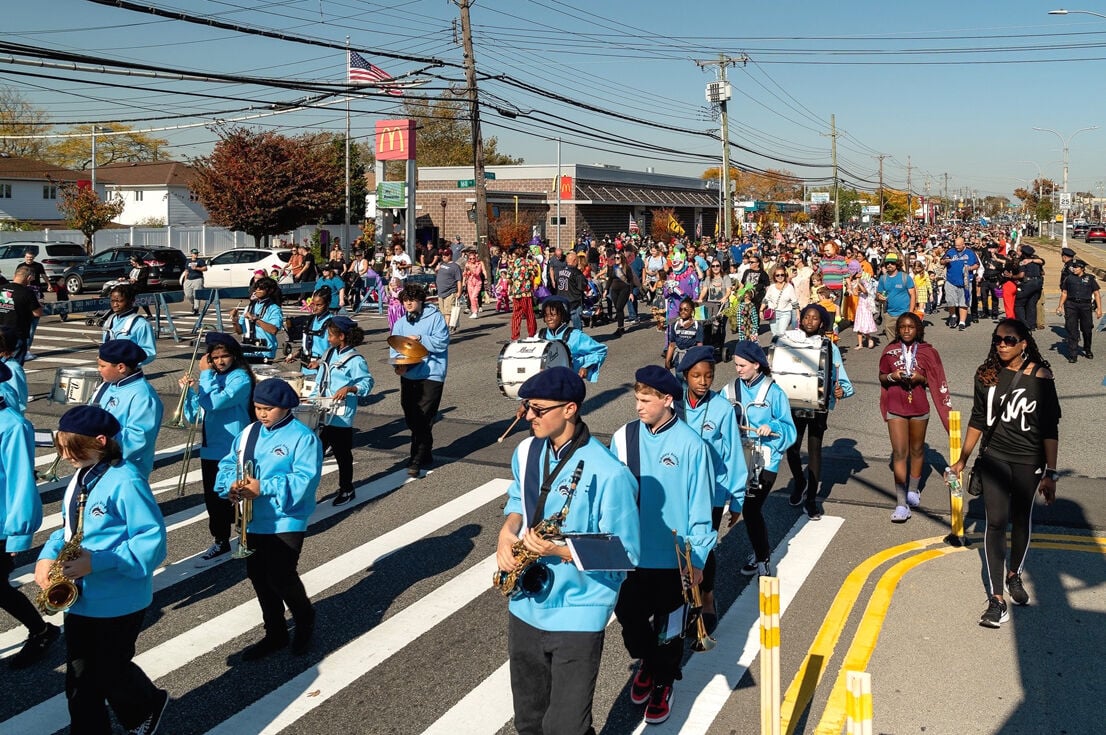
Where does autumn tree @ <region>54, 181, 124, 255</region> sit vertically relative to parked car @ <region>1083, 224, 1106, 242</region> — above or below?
below

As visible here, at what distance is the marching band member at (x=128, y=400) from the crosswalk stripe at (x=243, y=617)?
122 cm

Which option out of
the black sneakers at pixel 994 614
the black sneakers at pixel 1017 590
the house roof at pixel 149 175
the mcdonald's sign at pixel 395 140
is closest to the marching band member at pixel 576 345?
the black sneakers at pixel 1017 590

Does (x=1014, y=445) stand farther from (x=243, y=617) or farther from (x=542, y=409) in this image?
(x=243, y=617)

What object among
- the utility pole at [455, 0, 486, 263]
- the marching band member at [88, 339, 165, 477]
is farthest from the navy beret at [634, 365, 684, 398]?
the utility pole at [455, 0, 486, 263]

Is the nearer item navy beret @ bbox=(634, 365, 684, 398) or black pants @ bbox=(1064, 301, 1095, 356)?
navy beret @ bbox=(634, 365, 684, 398)

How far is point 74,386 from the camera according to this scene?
956 centimetres

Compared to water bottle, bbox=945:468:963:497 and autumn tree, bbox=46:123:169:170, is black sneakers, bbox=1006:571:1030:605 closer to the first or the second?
water bottle, bbox=945:468:963:497

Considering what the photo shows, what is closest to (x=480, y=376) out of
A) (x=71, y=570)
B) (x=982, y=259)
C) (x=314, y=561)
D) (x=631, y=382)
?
(x=631, y=382)

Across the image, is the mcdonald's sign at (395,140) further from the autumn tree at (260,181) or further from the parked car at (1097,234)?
the parked car at (1097,234)

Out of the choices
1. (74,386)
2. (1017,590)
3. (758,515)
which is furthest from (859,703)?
(74,386)

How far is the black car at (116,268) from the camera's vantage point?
32031 mm

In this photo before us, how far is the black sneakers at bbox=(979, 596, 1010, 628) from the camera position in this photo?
6582 millimetres

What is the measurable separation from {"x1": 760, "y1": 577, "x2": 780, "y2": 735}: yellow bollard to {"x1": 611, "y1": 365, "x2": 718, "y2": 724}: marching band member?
2.48 feet

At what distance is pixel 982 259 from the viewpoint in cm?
2719
